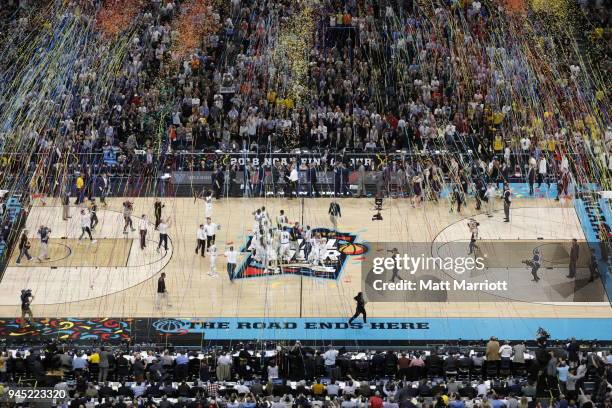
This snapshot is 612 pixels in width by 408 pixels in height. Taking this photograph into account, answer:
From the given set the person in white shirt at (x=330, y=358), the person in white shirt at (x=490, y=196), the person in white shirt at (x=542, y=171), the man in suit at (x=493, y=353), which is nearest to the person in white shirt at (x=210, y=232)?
the person in white shirt at (x=330, y=358)

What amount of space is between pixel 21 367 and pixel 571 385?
43.5 feet

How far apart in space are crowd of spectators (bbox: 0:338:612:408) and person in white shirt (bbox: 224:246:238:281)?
195 inches

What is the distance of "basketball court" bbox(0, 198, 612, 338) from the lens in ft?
127

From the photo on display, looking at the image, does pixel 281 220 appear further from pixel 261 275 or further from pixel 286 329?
pixel 286 329

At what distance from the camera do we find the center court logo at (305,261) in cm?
4056

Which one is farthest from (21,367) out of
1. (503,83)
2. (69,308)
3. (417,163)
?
(503,83)

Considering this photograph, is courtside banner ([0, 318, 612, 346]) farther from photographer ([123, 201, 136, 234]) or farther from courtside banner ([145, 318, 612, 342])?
photographer ([123, 201, 136, 234])

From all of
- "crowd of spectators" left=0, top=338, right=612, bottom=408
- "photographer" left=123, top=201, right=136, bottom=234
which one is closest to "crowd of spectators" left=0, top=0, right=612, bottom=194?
"photographer" left=123, top=201, right=136, bottom=234

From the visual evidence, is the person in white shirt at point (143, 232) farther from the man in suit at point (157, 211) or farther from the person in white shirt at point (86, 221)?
the person in white shirt at point (86, 221)

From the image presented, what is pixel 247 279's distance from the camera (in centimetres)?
4028

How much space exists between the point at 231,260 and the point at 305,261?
2455 mm

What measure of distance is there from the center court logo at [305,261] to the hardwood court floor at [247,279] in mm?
312

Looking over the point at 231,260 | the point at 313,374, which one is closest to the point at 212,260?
the point at 231,260

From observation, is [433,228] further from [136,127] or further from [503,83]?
[136,127]
